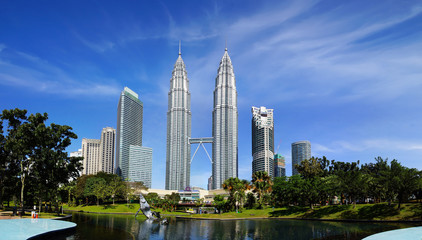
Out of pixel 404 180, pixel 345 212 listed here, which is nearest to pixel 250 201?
pixel 345 212

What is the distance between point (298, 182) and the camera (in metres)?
100

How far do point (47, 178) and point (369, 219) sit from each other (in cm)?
7656

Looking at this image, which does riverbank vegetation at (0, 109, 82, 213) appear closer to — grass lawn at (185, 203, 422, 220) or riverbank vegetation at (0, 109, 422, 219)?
riverbank vegetation at (0, 109, 422, 219)

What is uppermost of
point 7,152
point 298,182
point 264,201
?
point 7,152

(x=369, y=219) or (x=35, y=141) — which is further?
(x=369, y=219)

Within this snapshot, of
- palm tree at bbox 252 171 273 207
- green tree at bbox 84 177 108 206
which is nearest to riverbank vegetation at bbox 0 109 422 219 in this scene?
palm tree at bbox 252 171 273 207

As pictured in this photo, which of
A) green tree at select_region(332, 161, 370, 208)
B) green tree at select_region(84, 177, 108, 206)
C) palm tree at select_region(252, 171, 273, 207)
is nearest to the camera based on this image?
green tree at select_region(332, 161, 370, 208)

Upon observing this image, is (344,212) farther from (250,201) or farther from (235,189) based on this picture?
(250,201)

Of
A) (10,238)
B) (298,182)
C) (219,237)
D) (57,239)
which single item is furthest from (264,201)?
(10,238)

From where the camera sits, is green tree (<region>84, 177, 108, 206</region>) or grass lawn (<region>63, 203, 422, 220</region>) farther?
green tree (<region>84, 177, 108, 206</region>)

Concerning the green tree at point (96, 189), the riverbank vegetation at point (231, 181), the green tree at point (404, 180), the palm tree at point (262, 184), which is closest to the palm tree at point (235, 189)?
the riverbank vegetation at point (231, 181)

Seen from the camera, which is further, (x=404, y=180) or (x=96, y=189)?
(x=96, y=189)

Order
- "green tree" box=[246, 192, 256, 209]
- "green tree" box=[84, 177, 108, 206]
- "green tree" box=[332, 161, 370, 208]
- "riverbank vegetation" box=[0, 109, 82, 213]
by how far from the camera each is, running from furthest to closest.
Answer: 1. "green tree" box=[84, 177, 108, 206]
2. "green tree" box=[246, 192, 256, 209]
3. "green tree" box=[332, 161, 370, 208]
4. "riverbank vegetation" box=[0, 109, 82, 213]

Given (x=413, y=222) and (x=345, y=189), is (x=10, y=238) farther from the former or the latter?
(x=345, y=189)
